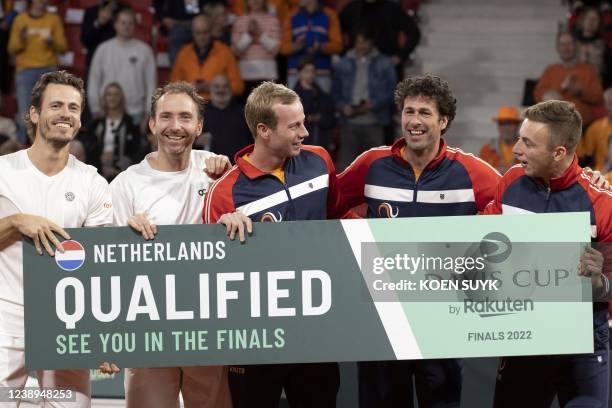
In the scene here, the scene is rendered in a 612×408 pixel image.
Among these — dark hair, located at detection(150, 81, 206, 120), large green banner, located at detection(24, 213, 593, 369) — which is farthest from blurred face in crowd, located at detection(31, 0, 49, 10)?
large green banner, located at detection(24, 213, 593, 369)

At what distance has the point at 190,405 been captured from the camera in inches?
187

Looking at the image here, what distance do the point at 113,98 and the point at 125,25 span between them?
953mm

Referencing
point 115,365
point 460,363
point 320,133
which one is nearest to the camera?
point 115,365

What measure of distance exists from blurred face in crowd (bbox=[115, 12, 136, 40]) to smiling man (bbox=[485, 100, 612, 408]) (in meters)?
6.57

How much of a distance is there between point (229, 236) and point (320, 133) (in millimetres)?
5498

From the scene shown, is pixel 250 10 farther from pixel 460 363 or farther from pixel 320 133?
pixel 460 363

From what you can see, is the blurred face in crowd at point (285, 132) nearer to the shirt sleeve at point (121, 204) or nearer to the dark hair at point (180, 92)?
the dark hair at point (180, 92)

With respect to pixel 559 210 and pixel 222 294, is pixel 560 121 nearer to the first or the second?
pixel 559 210

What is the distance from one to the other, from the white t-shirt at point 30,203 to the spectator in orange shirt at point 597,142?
5.98 metres

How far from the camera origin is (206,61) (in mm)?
9914

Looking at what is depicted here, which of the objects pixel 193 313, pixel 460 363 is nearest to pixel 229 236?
pixel 193 313

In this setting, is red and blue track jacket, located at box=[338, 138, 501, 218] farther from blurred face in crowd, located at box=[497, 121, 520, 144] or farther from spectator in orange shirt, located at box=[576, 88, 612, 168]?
spectator in orange shirt, located at box=[576, 88, 612, 168]

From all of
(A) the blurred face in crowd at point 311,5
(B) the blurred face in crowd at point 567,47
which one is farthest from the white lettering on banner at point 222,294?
(B) the blurred face in crowd at point 567,47

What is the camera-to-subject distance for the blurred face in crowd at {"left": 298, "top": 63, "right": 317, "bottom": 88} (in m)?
9.58
